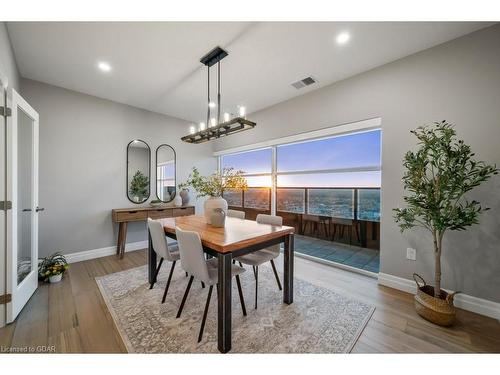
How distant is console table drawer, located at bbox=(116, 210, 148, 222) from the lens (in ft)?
10.8

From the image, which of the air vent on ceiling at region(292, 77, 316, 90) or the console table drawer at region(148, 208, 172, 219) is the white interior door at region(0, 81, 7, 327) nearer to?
the console table drawer at region(148, 208, 172, 219)

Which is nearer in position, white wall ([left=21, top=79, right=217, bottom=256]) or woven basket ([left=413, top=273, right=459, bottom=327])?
woven basket ([left=413, top=273, right=459, bottom=327])

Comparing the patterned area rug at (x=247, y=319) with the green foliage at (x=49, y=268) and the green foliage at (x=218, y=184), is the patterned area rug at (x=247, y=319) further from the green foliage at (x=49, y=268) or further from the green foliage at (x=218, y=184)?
the green foliage at (x=218, y=184)

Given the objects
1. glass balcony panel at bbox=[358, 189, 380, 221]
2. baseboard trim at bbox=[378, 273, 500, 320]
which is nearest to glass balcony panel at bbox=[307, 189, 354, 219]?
glass balcony panel at bbox=[358, 189, 380, 221]

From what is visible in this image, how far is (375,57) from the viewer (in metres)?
2.32

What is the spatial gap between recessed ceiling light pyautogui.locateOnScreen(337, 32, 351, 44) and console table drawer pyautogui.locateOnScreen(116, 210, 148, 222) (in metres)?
3.73

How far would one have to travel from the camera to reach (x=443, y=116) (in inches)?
83.4

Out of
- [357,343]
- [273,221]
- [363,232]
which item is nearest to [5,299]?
[273,221]

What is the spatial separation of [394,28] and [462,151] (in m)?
1.30

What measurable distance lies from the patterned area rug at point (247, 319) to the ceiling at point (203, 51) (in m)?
2.71

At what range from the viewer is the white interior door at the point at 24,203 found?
1.79 m

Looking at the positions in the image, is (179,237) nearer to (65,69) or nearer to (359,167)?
(359,167)
